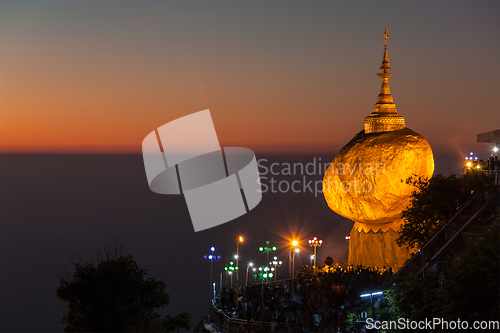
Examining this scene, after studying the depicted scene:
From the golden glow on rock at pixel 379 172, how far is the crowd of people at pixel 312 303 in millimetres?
4254

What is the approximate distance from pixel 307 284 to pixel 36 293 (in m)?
58.4

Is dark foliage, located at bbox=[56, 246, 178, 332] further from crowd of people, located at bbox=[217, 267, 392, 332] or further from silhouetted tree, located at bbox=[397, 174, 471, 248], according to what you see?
silhouetted tree, located at bbox=[397, 174, 471, 248]

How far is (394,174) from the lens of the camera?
96.5ft

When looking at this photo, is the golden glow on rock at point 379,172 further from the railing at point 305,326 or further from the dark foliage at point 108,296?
the dark foliage at point 108,296

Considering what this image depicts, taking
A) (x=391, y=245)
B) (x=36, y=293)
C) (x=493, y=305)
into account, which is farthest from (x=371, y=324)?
(x=36, y=293)

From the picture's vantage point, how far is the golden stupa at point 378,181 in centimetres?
2952

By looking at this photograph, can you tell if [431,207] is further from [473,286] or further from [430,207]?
[473,286]

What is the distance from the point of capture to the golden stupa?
29516mm

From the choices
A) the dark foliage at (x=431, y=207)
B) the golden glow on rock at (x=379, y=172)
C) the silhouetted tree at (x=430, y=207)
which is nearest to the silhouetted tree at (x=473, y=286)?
the dark foliage at (x=431, y=207)

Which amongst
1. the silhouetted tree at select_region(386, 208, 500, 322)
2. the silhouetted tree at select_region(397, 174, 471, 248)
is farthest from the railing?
the silhouetted tree at select_region(397, 174, 471, 248)

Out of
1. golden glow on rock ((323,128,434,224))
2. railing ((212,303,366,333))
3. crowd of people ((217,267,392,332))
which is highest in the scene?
golden glow on rock ((323,128,434,224))

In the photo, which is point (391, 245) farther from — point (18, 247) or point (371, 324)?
point (18, 247)

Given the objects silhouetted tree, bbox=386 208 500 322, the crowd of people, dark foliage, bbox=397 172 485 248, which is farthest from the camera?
dark foliage, bbox=397 172 485 248

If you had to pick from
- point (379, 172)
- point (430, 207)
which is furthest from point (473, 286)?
point (379, 172)
